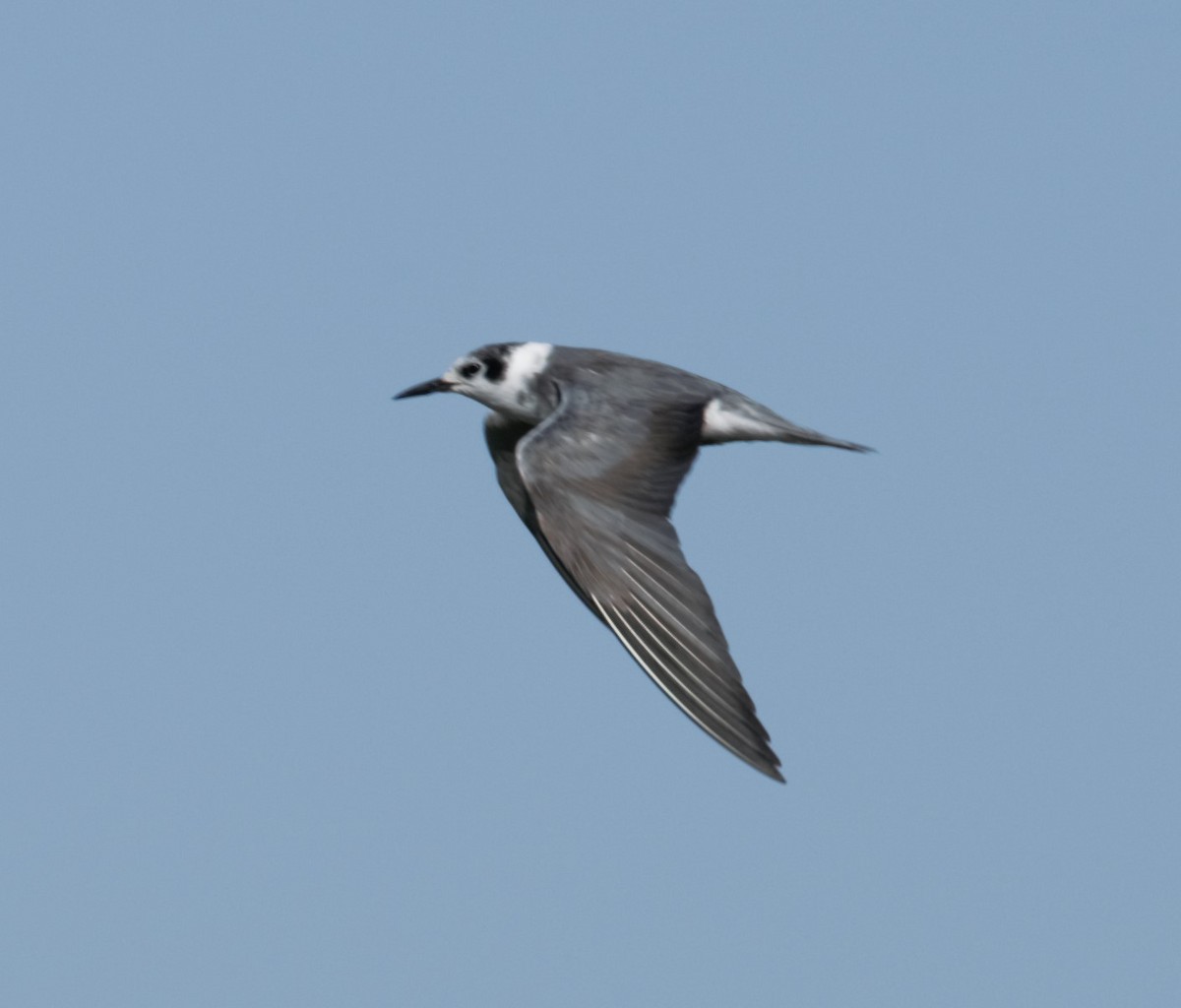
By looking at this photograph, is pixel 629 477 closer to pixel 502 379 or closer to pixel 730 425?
pixel 730 425

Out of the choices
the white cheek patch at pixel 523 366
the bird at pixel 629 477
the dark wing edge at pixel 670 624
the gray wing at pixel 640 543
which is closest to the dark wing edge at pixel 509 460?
the bird at pixel 629 477

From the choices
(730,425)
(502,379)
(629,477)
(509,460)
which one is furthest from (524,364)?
(629,477)

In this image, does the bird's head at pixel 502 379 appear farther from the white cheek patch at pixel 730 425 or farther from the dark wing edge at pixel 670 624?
the dark wing edge at pixel 670 624

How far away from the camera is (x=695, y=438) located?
15750 millimetres

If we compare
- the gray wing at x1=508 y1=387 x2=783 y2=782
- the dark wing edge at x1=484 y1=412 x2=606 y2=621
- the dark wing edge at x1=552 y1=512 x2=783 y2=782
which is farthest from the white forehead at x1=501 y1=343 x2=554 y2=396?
the dark wing edge at x1=552 y1=512 x2=783 y2=782

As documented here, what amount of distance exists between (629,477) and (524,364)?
280 cm

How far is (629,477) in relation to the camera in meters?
14.9

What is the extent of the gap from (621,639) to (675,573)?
609 mm

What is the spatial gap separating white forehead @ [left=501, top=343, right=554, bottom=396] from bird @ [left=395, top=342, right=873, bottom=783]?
0.06 feet

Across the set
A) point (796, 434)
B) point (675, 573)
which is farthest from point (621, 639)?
point (796, 434)

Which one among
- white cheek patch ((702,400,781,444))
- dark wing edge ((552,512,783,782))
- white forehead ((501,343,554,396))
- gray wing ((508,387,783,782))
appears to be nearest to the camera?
dark wing edge ((552,512,783,782))

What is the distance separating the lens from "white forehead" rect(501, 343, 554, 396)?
17.2 meters

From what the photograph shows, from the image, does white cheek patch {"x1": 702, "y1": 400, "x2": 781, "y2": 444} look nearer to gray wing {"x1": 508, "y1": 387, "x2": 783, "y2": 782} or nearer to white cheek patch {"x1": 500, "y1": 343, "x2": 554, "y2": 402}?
gray wing {"x1": 508, "y1": 387, "x2": 783, "y2": 782}

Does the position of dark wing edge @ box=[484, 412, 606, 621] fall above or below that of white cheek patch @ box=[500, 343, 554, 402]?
below
